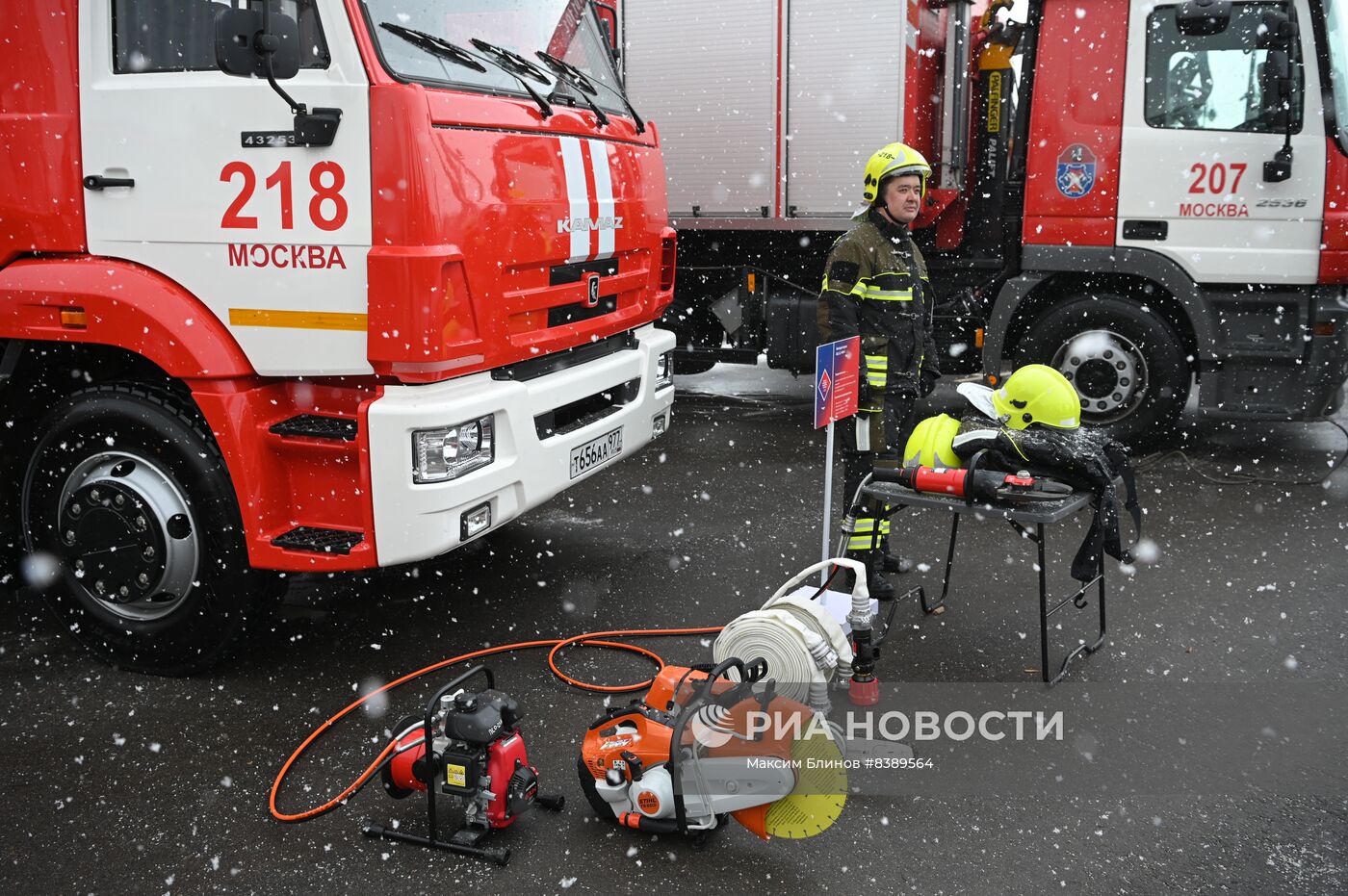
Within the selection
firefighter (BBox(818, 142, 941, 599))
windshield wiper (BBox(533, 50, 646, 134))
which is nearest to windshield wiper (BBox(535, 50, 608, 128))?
windshield wiper (BBox(533, 50, 646, 134))

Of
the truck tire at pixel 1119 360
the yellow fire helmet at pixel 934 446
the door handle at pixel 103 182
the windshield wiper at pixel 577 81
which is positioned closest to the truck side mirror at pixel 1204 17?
the truck tire at pixel 1119 360

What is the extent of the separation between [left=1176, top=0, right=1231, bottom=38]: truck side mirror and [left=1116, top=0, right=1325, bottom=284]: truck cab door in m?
0.06

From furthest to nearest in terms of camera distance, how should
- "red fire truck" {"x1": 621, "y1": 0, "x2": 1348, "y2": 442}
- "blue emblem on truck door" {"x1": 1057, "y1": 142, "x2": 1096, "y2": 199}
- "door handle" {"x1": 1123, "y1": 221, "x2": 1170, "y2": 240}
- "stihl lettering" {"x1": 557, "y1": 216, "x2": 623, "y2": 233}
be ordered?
"blue emblem on truck door" {"x1": 1057, "y1": 142, "x2": 1096, "y2": 199} → "door handle" {"x1": 1123, "y1": 221, "x2": 1170, "y2": 240} → "red fire truck" {"x1": 621, "y1": 0, "x2": 1348, "y2": 442} → "stihl lettering" {"x1": 557, "y1": 216, "x2": 623, "y2": 233}

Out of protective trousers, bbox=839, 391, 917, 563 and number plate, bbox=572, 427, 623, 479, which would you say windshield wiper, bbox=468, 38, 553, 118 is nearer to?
number plate, bbox=572, 427, 623, 479

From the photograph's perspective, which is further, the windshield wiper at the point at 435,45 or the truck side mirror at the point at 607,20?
the truck side mirror at the point at 607,20

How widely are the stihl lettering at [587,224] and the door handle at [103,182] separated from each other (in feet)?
4.82

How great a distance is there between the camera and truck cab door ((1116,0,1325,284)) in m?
6.42

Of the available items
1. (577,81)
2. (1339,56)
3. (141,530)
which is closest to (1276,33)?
(1339,56)

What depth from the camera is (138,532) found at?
4027 mm

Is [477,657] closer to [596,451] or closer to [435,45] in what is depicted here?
[596,451]

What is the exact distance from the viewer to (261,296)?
3.71m

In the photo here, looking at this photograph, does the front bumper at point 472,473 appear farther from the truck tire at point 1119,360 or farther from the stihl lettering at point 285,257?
the truck tire at point 1119,360

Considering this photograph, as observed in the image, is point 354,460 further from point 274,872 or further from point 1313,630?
point 1313,630

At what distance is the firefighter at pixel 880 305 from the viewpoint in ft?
15.2
